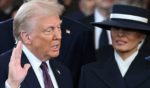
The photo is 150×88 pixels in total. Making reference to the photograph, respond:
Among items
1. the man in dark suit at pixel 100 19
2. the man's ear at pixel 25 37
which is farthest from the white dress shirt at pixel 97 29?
the man's ear at pixel 25 37

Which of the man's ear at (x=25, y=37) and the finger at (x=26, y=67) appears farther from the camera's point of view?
the man's ear at (x=25, y=37)

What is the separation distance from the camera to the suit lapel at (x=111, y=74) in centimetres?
570

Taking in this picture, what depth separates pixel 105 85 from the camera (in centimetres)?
567

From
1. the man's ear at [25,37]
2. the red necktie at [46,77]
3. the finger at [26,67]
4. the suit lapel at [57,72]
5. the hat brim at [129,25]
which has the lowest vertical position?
the suit lapel at [57,72]

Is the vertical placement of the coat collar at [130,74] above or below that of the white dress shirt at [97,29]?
above

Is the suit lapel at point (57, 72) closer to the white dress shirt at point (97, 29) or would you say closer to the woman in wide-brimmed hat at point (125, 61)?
the woman in wide-brimmed hat at point (125, 61)

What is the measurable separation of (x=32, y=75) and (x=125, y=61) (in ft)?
3.09

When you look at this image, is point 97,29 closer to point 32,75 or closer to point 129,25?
point 129,25

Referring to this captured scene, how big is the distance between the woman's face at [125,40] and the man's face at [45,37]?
68 centimetres

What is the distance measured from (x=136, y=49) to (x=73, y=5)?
17.6ft

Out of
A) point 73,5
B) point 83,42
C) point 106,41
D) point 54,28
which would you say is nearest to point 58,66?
point 54,28

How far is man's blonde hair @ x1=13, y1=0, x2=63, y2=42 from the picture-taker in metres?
5.17

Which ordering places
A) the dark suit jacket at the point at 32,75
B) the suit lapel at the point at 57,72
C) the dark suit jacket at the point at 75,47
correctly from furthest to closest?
the dark suit jacket at the point at 75,47 → the suit lapel at the point at 57,72 → the dark suit jacket at the point at 32,75

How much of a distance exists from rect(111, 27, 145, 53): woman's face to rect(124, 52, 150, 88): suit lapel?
10 cm
